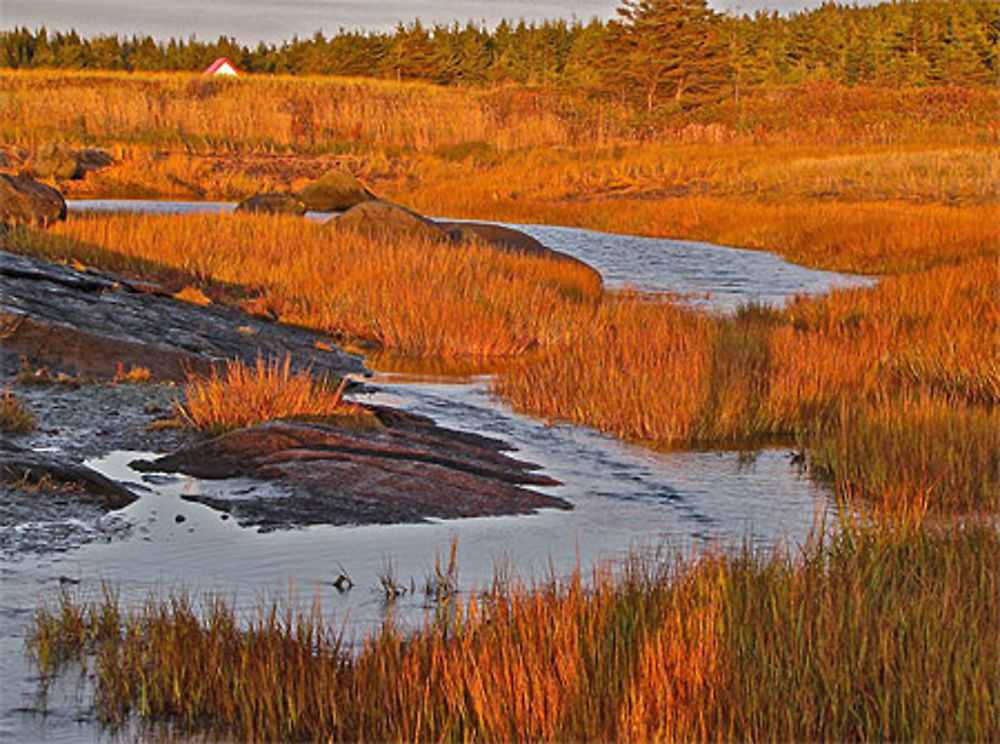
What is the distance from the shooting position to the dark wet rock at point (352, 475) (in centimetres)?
661

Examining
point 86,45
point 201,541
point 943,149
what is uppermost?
point 86,45

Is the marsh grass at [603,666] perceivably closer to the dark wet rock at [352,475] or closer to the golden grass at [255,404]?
the dark wet rock at [352,475]

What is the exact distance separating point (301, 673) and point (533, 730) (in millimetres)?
792

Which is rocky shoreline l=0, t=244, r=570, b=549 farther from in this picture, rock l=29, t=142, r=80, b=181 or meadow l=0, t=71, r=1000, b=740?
rock l=29, t=142, r=80, b=181

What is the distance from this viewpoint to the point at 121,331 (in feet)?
34.5

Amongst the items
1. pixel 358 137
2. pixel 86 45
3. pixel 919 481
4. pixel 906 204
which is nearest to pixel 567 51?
pixel 86 45

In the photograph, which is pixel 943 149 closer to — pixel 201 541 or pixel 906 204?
pixel 906 204

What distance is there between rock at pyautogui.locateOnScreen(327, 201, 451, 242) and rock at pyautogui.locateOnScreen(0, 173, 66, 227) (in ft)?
13.1

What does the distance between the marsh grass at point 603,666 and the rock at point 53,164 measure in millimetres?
30988

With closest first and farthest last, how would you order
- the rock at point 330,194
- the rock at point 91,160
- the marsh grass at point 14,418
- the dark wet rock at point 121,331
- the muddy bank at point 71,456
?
the muddy bank at point 71,456 < the marsh grass at point 14,418 < the dark wet rock at point 121,331 < the rock at point 330,194 < the rock at point 91,160

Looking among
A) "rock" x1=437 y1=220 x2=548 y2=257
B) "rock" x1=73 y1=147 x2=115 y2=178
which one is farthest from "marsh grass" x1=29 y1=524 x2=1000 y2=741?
"rock" x1=73 y1=147 x2=115 y2=178

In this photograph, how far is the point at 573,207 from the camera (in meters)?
32.4

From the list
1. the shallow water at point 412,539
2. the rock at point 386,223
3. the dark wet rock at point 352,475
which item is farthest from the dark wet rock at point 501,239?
the dark wet rock at point 352,475

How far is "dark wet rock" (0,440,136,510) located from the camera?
651 centimetres
